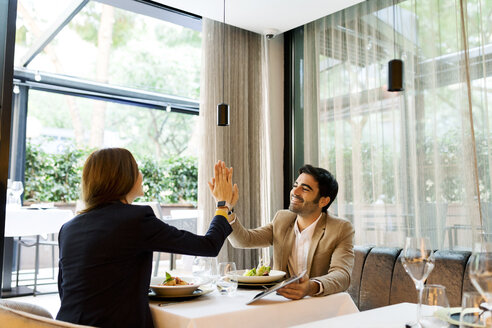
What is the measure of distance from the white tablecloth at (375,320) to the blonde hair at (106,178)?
0.78 m

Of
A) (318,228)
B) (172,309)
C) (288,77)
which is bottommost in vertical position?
(172,309)

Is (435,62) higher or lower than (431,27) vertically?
lower

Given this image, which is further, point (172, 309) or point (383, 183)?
point (383, 183)

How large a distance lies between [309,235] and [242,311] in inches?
39.0

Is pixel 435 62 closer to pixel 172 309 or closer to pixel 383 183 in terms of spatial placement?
pixel 383 183

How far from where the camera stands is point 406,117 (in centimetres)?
364

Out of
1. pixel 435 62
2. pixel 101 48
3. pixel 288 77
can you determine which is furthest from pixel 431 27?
pixel 101 48

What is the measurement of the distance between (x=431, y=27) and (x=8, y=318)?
3.30 metres

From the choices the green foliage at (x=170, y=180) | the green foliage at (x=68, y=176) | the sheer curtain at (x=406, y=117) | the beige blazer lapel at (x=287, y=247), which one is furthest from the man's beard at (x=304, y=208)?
the green foliage at (x=170, y=180)

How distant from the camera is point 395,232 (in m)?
3.65

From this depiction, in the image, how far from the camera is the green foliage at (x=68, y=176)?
24.4 feet

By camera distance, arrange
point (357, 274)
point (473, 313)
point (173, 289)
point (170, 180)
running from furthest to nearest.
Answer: point (170, 180), point (357, 274), point (173, 289), point (473, 313)

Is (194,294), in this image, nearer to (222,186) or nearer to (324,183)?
(222,186)

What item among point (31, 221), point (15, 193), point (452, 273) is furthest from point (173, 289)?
point (15, 193)
